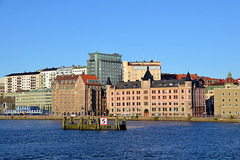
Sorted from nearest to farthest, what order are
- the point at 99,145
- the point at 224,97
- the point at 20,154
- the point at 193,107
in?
the point at 20,154
the point at 99,145
the point at 224,97
the point at 193,107

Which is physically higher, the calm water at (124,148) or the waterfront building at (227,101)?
the waterfront building at (227,101)

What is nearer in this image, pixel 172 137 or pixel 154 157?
pixel 154 157

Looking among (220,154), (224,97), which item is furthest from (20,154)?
(224,97)

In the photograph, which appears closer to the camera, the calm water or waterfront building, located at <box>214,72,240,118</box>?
the calm water

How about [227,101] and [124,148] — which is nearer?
[124,148]

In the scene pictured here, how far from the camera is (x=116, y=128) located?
113 metres

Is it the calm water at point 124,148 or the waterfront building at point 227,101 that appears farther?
the waterfront building at point 227,101

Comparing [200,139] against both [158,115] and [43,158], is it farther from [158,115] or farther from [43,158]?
[158,115]

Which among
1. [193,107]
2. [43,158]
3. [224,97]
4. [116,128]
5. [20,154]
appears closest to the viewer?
[43,158]

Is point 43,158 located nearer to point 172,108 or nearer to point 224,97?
point 224,97

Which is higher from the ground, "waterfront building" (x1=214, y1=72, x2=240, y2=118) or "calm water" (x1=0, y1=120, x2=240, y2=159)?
"waterfront building" (x1=214, y1=72, x2=240, y2=118)

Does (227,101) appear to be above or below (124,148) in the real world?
above

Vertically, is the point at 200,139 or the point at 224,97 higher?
the point at 224,97

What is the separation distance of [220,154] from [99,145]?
23.4 meters
